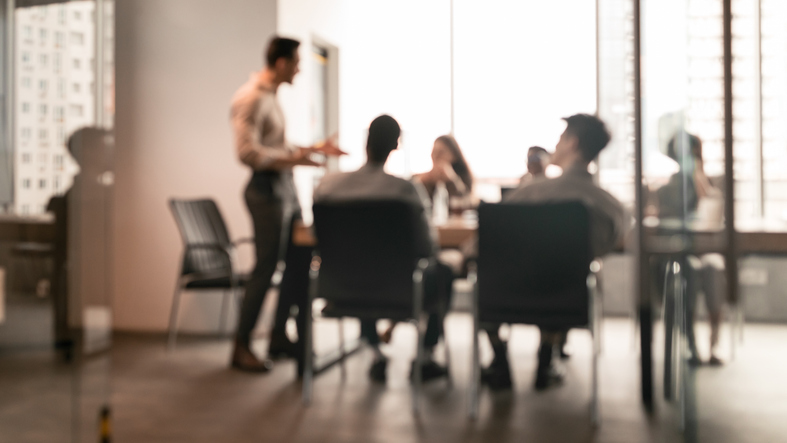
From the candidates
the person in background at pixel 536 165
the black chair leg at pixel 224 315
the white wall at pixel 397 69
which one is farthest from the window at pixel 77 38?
the white wall at pixel 397 69

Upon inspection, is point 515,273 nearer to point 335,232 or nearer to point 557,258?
point 557,258

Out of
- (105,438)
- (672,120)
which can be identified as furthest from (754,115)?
(105,438)

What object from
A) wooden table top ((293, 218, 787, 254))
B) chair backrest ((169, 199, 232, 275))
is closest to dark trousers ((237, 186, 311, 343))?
chair backrest ((169, 199, 232, 275))

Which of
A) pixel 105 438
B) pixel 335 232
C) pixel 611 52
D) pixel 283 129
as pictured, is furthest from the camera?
pixel 611 52

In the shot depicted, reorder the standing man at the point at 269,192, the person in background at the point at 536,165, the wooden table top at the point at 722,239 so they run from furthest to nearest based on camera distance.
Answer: the person in background at the point at 536,165
the standing man at the point at 269,192
the wooden table top at the point at 722,239

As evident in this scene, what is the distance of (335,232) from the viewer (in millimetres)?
2768

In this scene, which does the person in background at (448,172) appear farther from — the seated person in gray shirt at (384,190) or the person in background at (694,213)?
the person in background at (694,213)

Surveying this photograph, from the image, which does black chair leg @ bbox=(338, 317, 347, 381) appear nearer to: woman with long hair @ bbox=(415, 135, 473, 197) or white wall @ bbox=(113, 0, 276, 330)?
woman with long hair @ bbox=(415, 135, 473, 197)

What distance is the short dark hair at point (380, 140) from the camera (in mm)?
3033

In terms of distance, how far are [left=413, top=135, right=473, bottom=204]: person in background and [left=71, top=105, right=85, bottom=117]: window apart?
276 centimetres

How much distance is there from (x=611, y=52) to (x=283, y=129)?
8.36 ft

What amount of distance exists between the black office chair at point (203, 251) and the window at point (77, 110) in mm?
2734

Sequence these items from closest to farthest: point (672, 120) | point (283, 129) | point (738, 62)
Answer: point (738, 62) → point (672, 120) → point (283, 129)

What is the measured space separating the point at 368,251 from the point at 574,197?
865mm
